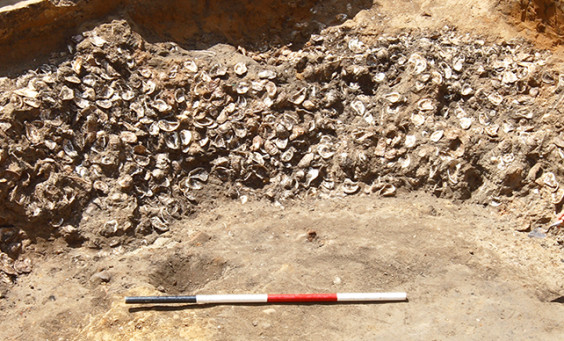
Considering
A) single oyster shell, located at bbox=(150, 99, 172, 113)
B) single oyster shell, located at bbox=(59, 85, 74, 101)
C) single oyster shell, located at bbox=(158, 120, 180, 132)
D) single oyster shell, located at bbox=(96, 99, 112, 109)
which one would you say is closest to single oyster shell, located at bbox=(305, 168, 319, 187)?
single oyster shell, located at bbox=(158, 120, 180, 132)

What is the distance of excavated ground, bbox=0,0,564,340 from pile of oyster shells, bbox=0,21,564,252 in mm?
15

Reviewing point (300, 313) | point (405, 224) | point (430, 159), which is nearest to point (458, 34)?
point (430, 159)

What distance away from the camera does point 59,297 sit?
3.47 m

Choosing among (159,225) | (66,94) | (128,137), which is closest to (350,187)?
(159,225)

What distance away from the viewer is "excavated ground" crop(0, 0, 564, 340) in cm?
332

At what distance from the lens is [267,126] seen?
430 cm

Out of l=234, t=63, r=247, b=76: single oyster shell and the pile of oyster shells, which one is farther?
l=234, t=63, r=247, b=76: single oyster shell

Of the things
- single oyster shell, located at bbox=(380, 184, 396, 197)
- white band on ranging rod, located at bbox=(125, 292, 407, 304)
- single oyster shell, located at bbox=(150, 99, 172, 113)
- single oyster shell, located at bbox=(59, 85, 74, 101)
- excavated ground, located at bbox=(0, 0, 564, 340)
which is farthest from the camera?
single oyster shell, located at bbox=(150, 99, 172, 113)

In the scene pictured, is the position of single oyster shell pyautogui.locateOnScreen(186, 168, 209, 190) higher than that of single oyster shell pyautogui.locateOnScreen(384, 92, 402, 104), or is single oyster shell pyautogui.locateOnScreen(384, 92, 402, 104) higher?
single oyster shell pyautogui.locateOnScreen(384, 92, 402, 104)

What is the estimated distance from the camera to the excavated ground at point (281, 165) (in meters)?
3.32

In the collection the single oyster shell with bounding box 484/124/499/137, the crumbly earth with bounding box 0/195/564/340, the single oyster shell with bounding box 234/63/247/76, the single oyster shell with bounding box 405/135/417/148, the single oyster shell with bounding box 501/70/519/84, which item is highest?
the single oyster shell with bounding box 234/63/247/76

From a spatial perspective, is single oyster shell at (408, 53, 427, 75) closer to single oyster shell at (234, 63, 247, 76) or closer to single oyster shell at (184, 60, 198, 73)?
single oyster shell at (234, 63, 247, 76)

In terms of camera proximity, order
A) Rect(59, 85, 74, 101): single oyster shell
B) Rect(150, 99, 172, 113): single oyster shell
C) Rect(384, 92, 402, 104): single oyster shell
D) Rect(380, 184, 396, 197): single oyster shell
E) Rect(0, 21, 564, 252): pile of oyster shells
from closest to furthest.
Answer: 1. Rect(0, 21, 564, 252): pile of oyster shells
2. Rect(59, 85, 74, 101): single oyster shell
3. Rect(380, 184, 396, 197): single oyster shell
4. Rect(150, 99, 172, 113): single oyster shell
5. Rect(384, 92, 402, 104): single oyster shell

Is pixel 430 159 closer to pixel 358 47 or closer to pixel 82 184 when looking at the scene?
pixel 358 47
